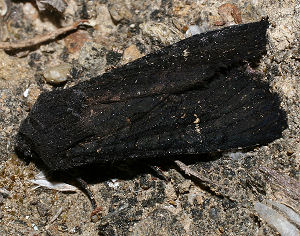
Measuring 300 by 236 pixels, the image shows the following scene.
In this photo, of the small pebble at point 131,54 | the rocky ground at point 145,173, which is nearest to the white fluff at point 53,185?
the rocky ground at point 145,173

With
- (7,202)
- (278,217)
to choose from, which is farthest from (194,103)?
(7,202)

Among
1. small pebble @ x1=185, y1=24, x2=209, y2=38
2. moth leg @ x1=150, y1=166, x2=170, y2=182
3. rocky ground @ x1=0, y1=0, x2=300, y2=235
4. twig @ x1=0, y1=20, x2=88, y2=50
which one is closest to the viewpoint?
rocky ground @ x1=0, y1=0, x2=300, y2=235

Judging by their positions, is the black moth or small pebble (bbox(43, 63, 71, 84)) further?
small pebble (bbox(43, 63, 71, 84))

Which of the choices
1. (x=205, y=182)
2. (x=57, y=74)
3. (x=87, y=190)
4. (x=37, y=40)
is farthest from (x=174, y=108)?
(x=37, y=40)

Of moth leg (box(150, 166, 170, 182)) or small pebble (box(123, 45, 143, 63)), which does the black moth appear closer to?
moth leg (box(150, 166, 170, 182))

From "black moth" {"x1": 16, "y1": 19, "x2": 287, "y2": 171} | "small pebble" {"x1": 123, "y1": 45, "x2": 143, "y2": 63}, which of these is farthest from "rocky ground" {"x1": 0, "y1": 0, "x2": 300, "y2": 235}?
"black moth" {"x1": 16, "y1": 19, "x2": 287, "y2": 171}
